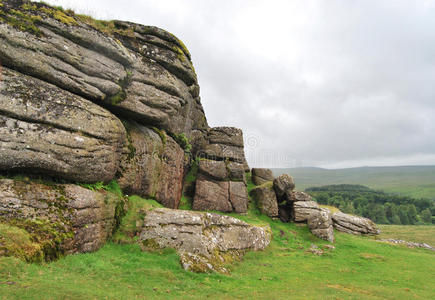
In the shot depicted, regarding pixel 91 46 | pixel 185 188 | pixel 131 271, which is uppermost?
pixel 91 46

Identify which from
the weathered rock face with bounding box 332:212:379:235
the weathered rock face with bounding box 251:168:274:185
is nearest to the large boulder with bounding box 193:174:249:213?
the weathered rock face with bounding box 251:168:274:185

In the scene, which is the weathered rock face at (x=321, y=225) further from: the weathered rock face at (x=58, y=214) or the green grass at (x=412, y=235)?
the weathered rock face at (x=58, y=214)

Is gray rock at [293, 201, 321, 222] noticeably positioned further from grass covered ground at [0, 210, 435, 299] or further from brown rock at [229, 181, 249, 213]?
grass covered ground at [0, 210, 435, 299]

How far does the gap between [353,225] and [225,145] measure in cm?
2790

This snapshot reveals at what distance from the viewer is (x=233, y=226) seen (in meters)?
23.4

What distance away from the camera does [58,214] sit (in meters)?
14.1

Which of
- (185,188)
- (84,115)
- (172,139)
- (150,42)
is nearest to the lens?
(84,115)

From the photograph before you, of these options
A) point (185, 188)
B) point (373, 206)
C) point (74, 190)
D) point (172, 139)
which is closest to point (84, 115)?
point (74, 190)

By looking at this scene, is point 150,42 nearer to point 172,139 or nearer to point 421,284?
point 172,139

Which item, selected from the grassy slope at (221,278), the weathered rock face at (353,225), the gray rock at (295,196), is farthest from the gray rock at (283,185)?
the grassy slope at (221,278)

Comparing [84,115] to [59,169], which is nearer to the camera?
[59,169]

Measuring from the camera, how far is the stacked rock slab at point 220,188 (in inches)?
1291

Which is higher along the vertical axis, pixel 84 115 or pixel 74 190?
pixel 84 115

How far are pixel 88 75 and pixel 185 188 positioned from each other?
20.7 metres
